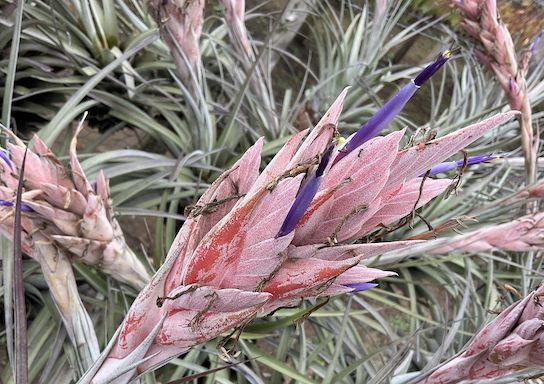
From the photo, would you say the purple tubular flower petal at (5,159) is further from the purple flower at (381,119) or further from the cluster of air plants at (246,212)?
the purple flower at (381,119)

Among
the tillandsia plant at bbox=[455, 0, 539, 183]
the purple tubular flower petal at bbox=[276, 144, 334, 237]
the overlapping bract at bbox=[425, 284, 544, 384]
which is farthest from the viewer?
the tillandsia plant at bbox=[455, 0, 539, 183]

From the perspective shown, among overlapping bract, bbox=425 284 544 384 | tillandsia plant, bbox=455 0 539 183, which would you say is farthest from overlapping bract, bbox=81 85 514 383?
tillandsia plant, bbox=455 0 539 183

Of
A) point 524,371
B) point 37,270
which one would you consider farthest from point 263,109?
point 524,371

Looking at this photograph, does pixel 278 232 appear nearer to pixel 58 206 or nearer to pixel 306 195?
pixel 306 195

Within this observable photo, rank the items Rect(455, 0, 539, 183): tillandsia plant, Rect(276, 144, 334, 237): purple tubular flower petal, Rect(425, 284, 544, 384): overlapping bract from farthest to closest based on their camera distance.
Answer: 1. Rect(455, 0, 539, 183): tillandsia plant
2. Rect(425, 284, 544, 384): overlapping bract
3. Rect(276, 144, 334, 237): purple tubular flower petal

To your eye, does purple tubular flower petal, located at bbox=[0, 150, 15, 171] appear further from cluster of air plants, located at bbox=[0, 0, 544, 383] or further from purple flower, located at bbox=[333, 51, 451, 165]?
purple flower, located at bbox=[333, 51, 451, 165]

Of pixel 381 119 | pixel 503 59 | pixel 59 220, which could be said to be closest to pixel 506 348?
pixel 381 119

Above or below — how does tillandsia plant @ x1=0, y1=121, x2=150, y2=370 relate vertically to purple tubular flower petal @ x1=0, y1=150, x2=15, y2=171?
below
